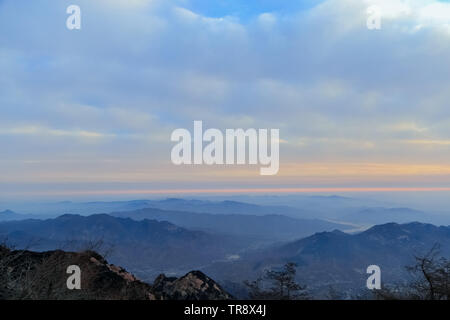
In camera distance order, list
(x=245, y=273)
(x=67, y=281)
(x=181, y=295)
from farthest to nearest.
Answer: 1. (x=245, y=273)
2. (x=181, y=295)
3. (x=67, y=281)
